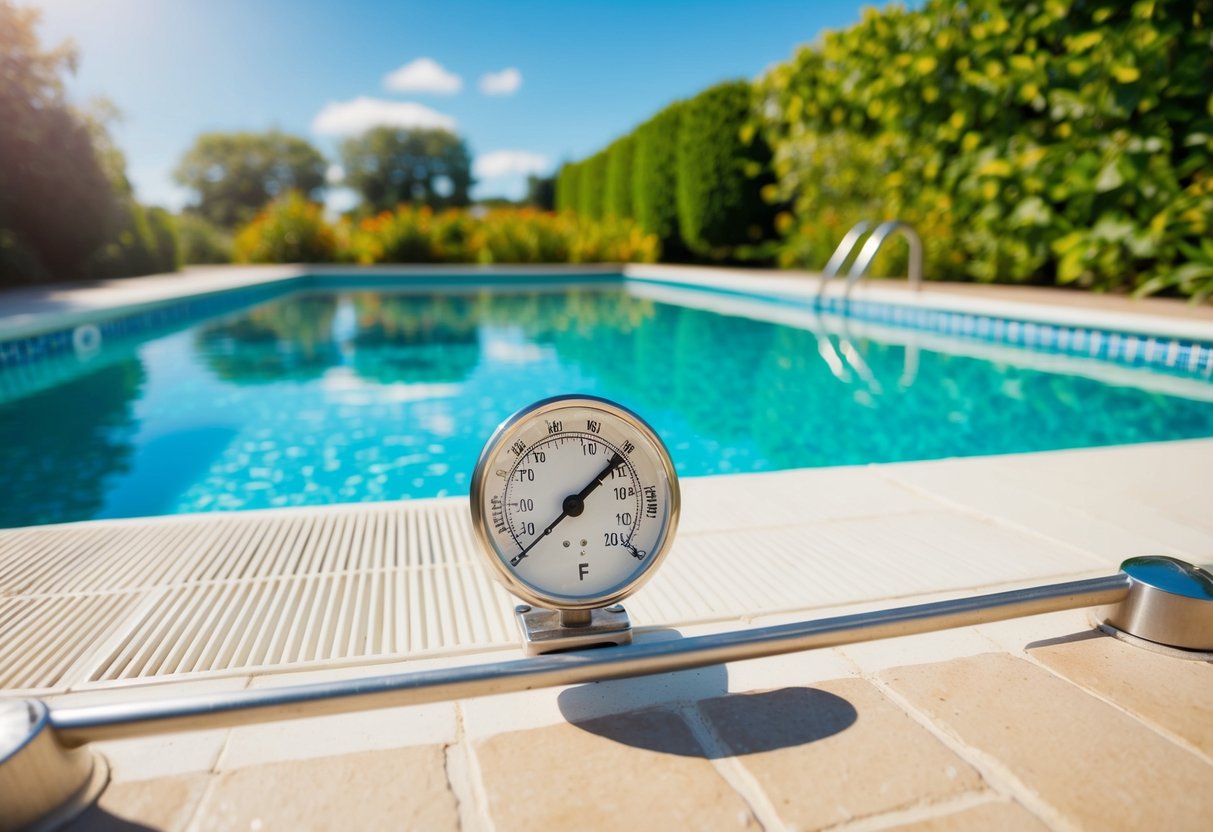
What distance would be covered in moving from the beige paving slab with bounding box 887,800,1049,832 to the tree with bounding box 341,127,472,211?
129 feet

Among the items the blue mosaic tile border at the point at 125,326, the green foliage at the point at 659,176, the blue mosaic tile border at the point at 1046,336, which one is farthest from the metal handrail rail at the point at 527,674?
the green foliage at the point at 659,176

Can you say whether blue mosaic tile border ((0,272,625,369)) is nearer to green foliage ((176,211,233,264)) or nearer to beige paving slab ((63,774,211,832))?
green foliage ((176,211,233,264))

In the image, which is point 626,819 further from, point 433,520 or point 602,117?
point 602,117

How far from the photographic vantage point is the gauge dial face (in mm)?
1230

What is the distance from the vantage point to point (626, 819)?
3.30 ft

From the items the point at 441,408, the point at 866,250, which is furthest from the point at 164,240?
the point at 866,250

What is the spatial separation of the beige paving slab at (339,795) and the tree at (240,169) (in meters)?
37.8

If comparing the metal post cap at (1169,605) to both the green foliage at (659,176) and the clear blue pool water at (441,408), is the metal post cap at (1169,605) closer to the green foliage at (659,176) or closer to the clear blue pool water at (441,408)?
the clear blue pool water at (441,408)

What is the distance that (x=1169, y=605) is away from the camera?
1.39 metres

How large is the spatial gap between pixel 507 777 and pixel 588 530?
396 mm

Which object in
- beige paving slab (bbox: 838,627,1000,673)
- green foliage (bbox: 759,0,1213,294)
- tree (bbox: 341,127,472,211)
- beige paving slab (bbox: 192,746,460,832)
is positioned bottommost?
beige paving slab (bbox: 192,746,460,832)

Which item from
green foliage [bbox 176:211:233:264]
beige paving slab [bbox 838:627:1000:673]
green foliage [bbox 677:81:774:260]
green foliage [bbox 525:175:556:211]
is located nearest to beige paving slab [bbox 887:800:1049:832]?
beige paving slab [bbox 838:627:1000:673]

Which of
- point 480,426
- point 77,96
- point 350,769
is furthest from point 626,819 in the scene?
point 77,96

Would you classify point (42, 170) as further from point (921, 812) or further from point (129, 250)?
point (921, 812)
